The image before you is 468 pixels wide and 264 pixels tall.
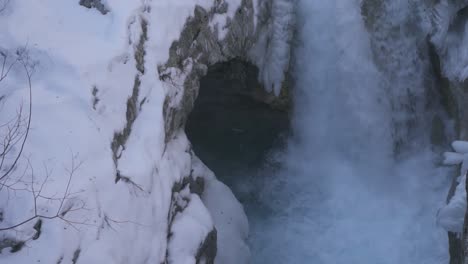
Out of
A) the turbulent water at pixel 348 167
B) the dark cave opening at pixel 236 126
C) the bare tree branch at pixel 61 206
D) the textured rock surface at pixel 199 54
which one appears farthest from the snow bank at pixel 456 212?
the dark cave opening at pixel 236 126

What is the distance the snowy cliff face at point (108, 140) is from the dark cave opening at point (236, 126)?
1.99m

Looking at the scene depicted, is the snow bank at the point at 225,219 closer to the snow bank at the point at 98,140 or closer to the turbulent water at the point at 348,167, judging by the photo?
the snow bank at the point at 98,140

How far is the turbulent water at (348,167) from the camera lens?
6633 millimetres

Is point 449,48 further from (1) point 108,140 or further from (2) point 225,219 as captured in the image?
(1) point 108,140

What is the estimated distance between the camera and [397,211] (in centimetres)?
693

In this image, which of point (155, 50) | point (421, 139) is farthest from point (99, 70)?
point (421, 139)

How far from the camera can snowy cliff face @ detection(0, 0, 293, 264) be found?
3.56m

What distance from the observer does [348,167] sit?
7820 millimetres

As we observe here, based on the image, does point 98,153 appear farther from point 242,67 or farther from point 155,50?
point 242,67

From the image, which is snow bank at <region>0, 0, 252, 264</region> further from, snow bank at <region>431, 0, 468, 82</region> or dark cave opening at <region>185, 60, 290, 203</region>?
snow bank at <region>431, 0, 468, 82</region>

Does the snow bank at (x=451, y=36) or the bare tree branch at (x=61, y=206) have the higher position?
the snow bank at (x=451, y=36)

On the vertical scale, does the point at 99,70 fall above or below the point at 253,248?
above

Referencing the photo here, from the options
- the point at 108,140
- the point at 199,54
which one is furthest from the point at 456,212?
the point at 199,54

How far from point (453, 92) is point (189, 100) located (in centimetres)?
349
